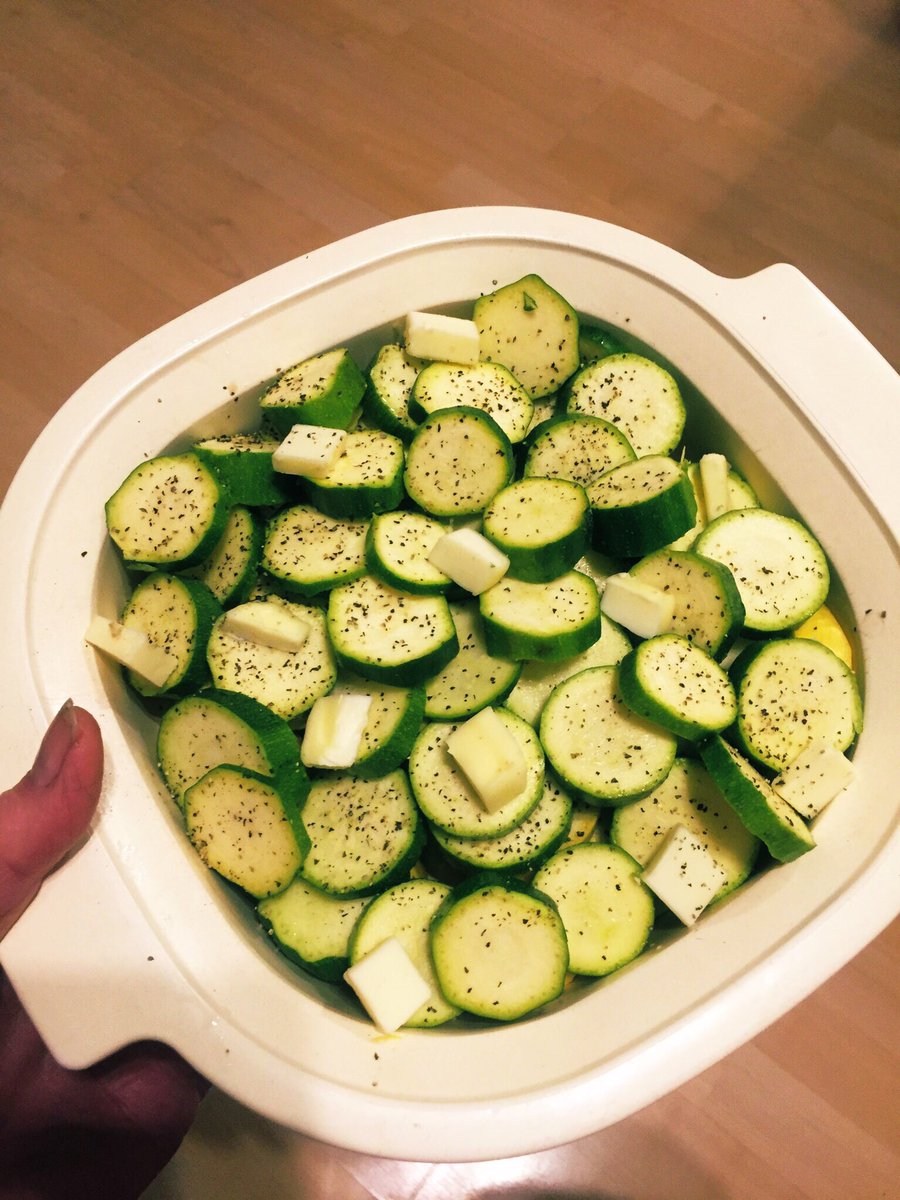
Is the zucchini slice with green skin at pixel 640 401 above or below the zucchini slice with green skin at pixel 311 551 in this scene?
above

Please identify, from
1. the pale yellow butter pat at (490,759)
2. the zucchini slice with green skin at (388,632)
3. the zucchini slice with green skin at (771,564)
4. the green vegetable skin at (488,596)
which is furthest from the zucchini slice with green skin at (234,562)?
the zucchini slice with green skin at (771,564)

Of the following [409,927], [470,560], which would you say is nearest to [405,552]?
[470,560]

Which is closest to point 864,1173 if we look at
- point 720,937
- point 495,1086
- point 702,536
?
point 720,937

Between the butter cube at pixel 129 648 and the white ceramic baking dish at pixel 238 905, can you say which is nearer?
the white ceramic baking dish at pixel 238 905

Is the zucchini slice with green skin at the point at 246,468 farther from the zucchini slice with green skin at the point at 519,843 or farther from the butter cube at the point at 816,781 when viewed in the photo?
the butter cube at the point at 816,781

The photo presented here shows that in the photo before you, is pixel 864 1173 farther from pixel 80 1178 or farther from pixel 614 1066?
pixel 80 1178

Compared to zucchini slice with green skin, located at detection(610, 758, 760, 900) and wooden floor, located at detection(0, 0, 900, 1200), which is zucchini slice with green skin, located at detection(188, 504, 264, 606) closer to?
zucchini slice with green skin, located at detection(610, 758, 760, 900)

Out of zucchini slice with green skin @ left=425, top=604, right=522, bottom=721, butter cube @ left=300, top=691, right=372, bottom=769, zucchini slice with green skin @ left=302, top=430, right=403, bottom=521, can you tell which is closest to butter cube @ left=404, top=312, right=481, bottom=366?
zucchini slice with green skin @ left=302, top=430, right=403, bottom=521
